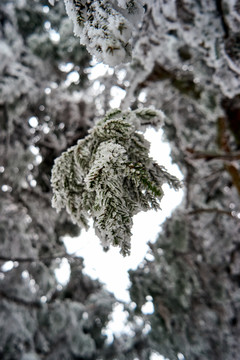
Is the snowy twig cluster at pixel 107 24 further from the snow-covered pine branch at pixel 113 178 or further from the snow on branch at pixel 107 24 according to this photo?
the snow-covered pine branch at pixel 113 178

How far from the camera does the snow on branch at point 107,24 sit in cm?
86

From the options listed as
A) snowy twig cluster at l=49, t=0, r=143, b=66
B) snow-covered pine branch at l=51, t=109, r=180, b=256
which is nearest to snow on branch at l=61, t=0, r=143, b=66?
snowy twig cluster at l=49, t=0, r=143, b=66

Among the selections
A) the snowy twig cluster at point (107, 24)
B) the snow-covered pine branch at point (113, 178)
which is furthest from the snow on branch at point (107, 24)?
the snow-covered pine branch at point (113, 178)

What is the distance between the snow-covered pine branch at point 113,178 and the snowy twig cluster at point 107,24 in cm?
28

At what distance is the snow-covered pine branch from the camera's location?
89 centimetres

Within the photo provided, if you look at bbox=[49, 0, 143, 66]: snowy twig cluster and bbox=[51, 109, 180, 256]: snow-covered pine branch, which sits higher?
bbox=[49, 0, 143, 66]: snowy twig cluster

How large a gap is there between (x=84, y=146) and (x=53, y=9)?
358 cm

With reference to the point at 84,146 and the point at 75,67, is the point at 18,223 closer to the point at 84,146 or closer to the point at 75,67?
the point at 75,67

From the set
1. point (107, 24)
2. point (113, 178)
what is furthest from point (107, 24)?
point (113, 178)

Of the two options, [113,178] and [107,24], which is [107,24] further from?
[113,178]

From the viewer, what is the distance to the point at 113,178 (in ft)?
3.00

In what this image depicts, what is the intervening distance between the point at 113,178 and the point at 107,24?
19.7 inches

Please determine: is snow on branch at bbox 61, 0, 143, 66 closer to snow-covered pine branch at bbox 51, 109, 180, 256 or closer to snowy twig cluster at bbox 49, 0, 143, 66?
snowy twig cluster at bbox 49, 0, 143, 66

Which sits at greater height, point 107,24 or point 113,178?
point 107,24
